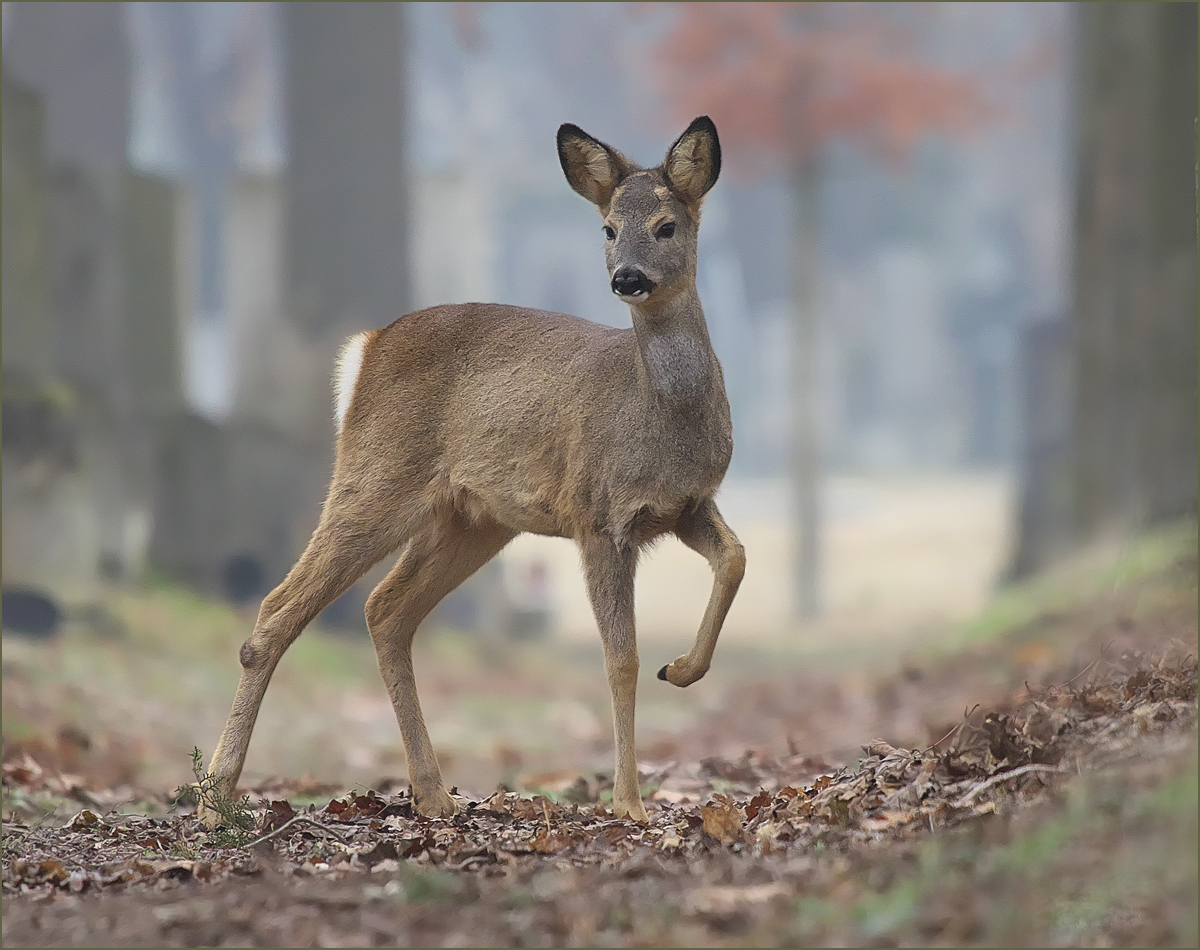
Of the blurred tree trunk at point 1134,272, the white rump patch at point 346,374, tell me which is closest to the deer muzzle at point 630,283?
the white rump patch at point 346,374

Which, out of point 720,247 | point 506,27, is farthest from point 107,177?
point 720,247

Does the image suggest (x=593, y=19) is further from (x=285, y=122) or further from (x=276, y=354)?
(x=276, y=354)

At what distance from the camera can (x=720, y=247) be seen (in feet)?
64.7

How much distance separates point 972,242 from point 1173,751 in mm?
17948

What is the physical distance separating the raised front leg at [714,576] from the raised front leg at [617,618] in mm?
147

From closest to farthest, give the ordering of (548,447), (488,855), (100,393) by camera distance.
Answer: (488,855) → (548,447) → (100,393)

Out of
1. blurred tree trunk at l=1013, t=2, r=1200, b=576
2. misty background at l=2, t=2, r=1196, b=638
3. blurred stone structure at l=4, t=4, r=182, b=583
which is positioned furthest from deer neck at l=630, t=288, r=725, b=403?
blurred stone structure at l=4, t=4, r=182, b=583

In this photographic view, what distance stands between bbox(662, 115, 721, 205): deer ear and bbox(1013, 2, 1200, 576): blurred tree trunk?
6.00m

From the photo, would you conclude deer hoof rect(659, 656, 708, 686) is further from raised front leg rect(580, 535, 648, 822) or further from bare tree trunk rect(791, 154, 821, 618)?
bare tree trunk rect(791, 154, 821, 618)

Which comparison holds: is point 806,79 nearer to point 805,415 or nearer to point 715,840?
point 805,415

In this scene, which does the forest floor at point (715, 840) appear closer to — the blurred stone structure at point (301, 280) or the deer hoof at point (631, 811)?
the deer hoof at point (631, 811)

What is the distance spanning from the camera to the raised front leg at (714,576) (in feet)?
16.2

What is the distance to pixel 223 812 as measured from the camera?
189 inches

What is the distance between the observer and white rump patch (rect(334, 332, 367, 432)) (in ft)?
19.8
